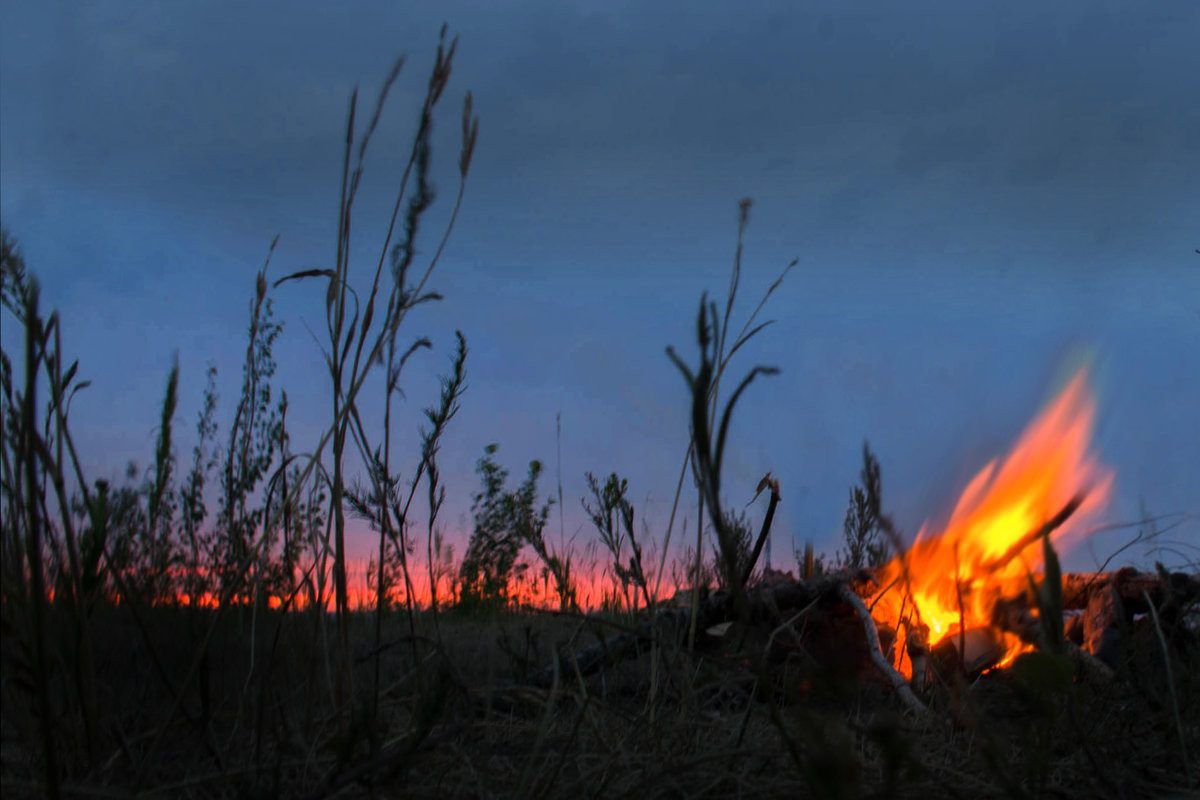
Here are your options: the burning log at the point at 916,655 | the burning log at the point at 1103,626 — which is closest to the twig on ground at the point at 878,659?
the burning log at the point at 916,655

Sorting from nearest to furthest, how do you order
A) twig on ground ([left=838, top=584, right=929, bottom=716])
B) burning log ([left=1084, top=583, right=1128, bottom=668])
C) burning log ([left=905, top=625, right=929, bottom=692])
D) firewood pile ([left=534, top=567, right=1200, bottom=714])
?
1. twig on ground ([left=838, top=584, right=929, bottom=716])
2. firewood pile ([left=534, top=567, right=1200, bottom=714])
3. burning log ([left=905, top=625, right=929, bottom=692])
4. burning log ([left=1084, top=583, right=1128, bottom=668])

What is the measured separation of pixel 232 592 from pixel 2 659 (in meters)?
0.36

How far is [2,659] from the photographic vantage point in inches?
53.2

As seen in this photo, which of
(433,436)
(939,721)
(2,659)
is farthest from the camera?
(939,721)

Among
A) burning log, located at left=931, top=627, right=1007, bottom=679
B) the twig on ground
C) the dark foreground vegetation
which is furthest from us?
burning log, located at left=931, top=627, right=1007, bottom=679

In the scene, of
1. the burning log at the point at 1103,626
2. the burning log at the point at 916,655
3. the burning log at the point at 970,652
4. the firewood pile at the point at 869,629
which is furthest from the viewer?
the burning log at the point at 1103,626

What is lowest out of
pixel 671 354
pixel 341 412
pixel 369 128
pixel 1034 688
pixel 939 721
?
pixel 939 721

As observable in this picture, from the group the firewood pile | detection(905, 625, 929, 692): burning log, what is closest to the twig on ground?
the firewood pile

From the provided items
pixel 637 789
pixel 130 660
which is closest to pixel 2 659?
pixel 637 789

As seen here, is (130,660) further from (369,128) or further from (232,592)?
(369,128)

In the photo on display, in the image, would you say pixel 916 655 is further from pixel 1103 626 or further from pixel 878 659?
pixel 1103 626

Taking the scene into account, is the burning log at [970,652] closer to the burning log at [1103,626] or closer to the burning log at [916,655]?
the burning log at [916,655]

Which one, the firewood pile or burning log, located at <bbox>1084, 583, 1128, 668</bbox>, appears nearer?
the firewood pile

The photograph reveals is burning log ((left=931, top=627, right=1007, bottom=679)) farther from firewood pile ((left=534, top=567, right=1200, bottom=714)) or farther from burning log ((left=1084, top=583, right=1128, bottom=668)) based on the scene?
burning log ((left=1084, top=583, right=1128, bottom=668))
